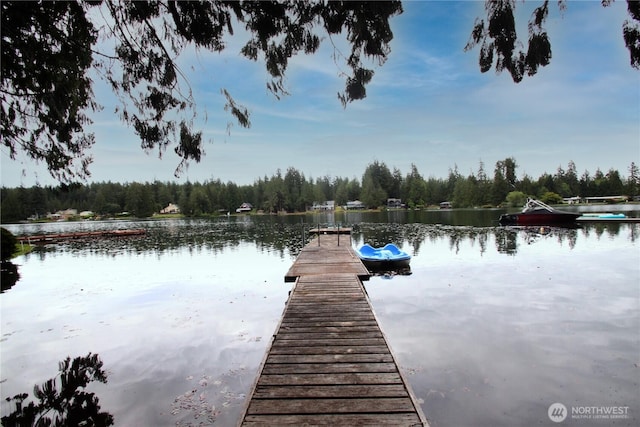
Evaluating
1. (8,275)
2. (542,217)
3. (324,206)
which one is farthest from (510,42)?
(324,206)

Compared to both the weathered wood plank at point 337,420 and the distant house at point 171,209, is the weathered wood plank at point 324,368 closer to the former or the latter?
the weathered wood plank at point 337,420

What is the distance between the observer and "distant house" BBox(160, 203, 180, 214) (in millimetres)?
136125

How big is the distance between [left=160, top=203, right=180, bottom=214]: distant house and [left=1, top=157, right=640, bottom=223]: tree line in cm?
248

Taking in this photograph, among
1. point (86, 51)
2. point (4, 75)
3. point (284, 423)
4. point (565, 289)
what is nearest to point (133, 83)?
point (86, 51)

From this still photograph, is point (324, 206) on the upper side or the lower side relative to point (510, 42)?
lower

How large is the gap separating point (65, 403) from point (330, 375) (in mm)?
5125

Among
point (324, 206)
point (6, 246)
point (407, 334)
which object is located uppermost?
point (324, 206)

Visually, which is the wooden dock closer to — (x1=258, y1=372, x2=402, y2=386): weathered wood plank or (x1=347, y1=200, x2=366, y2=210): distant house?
(x1=258, y1=372, x2=402, y2=386): weathered wood plank

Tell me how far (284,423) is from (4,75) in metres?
6.09

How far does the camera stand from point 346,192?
138m

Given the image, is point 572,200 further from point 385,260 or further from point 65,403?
point 65,403

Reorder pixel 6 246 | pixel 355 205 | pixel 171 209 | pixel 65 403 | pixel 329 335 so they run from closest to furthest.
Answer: pixel 65 403 → pixel 329 335 → pixel 6 246 → pixel 355 205 → pixel 171 209

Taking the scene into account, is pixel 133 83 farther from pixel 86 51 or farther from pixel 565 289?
pixel 565 289

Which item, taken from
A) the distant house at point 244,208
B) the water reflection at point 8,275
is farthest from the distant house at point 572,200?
the water reflection at point 8,275
